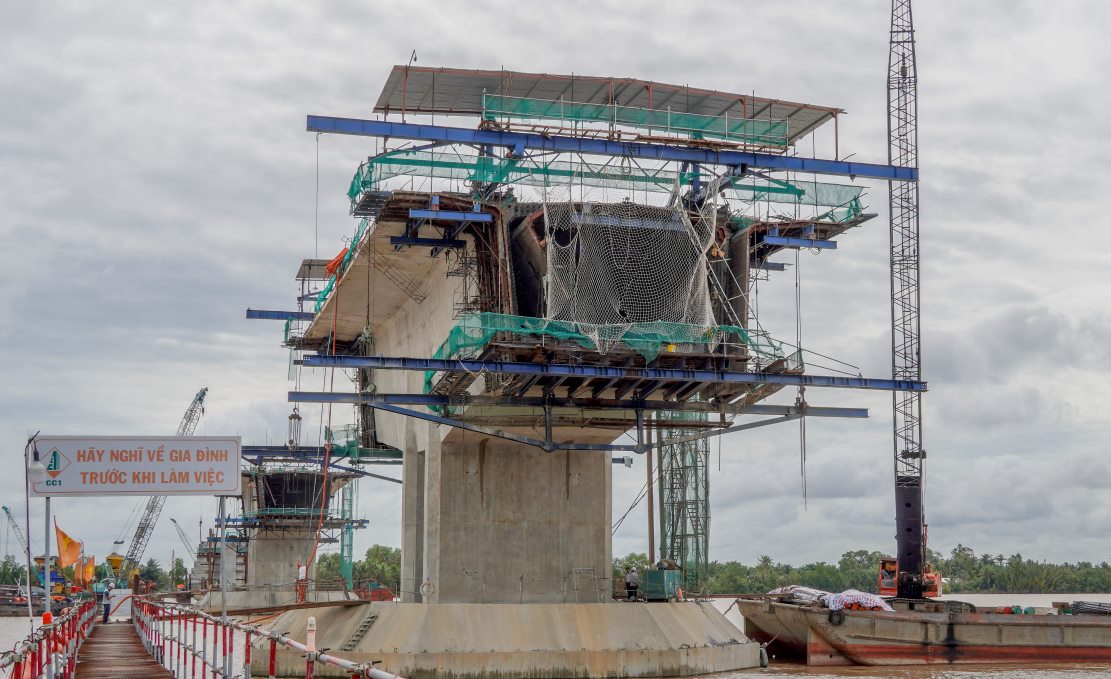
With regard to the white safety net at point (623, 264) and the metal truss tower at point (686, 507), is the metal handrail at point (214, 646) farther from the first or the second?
the metal truss tower at point (686, 507)

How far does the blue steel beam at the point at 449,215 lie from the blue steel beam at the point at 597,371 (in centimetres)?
460

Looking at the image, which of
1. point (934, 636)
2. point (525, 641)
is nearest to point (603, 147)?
point (525, 641)

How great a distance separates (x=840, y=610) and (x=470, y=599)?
15.8m

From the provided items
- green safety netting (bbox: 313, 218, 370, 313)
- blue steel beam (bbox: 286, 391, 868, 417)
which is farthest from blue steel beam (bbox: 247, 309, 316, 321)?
blue steel beam (bbox: 286, 391, 868, 417)

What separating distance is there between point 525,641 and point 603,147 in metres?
16.8

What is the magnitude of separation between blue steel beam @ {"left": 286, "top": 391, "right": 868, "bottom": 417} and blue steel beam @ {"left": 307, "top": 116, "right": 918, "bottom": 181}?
8462 millimetres

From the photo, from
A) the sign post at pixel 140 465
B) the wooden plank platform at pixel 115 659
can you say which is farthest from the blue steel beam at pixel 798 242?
the sign post at pixel 140 465

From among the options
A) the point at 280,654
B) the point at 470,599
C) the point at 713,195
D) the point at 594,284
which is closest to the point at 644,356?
the point at 594,284

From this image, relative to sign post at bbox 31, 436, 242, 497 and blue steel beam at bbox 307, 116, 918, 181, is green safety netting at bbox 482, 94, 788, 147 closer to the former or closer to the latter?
blue steel beam at bbox 307, 116, 918, 181

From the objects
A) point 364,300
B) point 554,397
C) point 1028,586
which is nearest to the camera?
point 554,397

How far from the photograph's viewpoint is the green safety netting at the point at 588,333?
40.4 m

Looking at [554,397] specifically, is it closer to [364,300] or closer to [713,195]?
[713,195]

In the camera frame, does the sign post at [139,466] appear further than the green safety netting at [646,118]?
No

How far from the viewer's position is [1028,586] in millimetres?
168500
